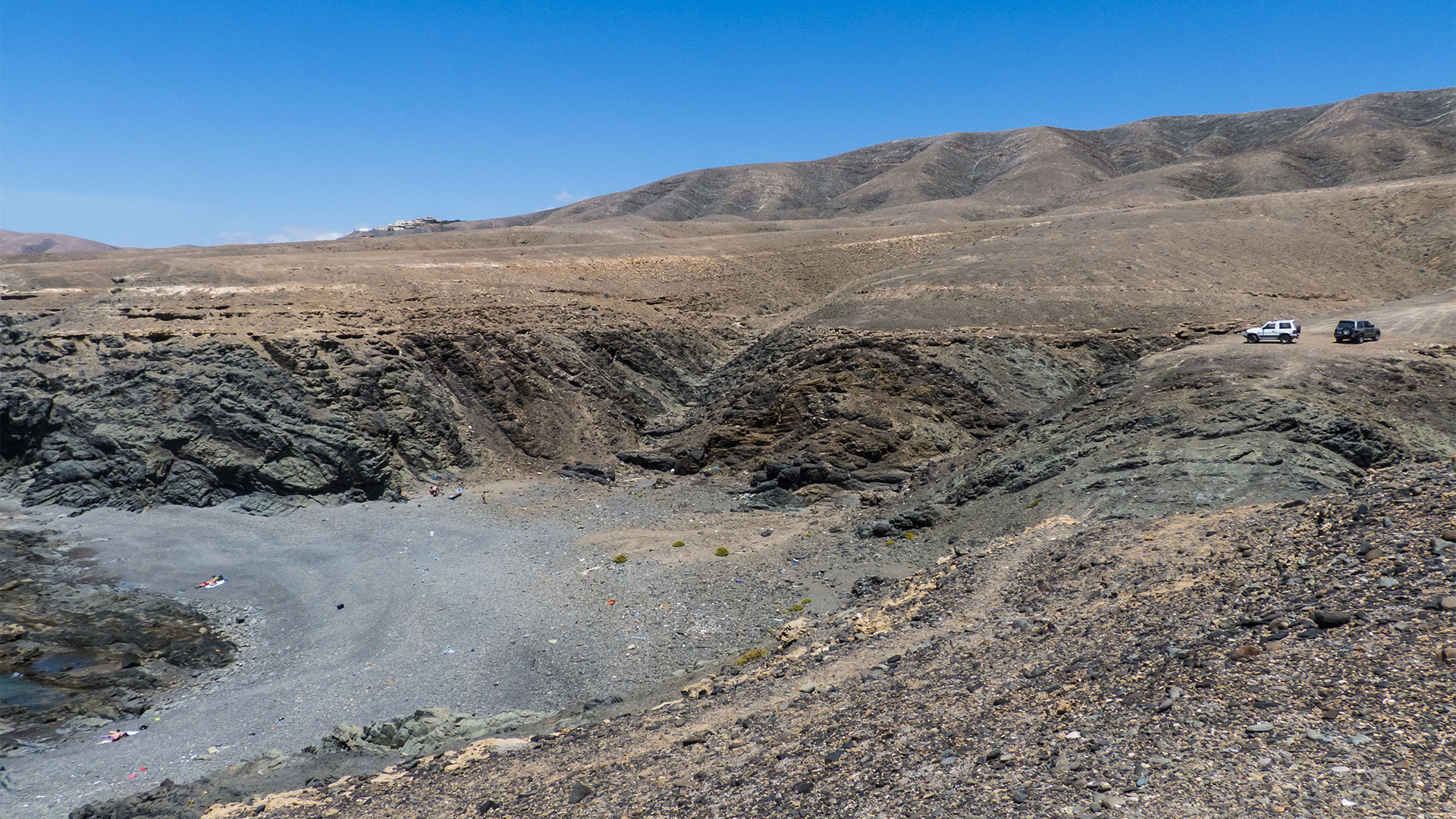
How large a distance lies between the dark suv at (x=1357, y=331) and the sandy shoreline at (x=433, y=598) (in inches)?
484

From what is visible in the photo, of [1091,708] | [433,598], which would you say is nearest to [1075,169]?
[433,598]

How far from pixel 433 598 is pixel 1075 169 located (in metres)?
95.0

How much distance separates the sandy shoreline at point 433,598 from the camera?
1209 centimetres

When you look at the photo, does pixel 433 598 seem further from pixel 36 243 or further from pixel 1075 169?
pixel 36 243

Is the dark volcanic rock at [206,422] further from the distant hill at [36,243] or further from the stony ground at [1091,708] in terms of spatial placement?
the distant hill at [36,243]

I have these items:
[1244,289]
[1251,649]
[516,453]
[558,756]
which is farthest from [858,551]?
[1244,289]

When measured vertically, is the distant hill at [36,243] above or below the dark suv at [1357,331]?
above

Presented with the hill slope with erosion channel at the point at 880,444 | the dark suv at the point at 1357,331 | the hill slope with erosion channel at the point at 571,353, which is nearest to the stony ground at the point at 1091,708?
the hill slope with erosion channel at the point at 880,444

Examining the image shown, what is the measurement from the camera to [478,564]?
1814 centimetres

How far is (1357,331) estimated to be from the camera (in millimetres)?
20109

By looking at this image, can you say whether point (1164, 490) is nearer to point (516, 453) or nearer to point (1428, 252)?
point (516, 453)

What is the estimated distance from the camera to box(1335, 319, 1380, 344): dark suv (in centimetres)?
2016

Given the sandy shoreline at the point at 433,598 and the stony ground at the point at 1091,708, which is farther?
the sandy shoreline at the point at 433,598

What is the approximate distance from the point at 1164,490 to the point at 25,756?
55.9 ft
